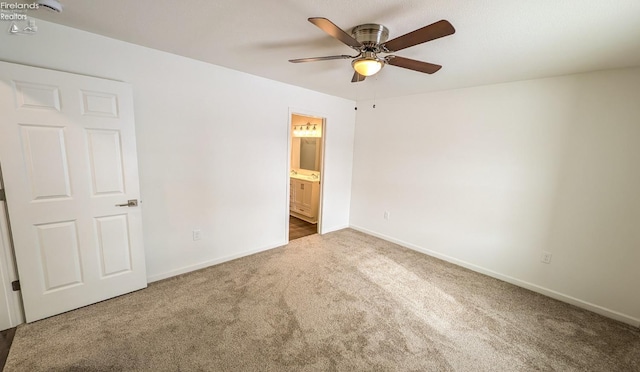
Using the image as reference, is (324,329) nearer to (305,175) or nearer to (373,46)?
(373,46)

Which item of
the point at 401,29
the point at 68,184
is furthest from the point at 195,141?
the point at 401,29

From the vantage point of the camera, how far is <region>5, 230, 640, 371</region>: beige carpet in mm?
1672

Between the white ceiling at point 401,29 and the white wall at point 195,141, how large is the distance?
0.65ft

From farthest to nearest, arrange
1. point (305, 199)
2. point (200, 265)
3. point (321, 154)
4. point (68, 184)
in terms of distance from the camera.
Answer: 1. point (305, 199)
2. point (321, 154)
3. point (200, 265)
4. point (68, 184)

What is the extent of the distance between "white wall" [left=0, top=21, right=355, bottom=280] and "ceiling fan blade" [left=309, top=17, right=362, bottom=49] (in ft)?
5.68

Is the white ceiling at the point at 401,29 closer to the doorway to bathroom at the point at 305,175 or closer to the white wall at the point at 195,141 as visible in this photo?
the white wall at the point at 195,141

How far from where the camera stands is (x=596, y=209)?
234cm

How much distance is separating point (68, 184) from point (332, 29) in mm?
2357

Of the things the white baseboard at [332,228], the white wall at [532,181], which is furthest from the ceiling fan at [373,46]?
the white baseboard at [332,228]

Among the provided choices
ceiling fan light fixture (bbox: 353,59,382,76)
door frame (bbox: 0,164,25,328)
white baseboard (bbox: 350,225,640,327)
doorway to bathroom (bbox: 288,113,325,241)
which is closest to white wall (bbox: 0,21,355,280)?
door frame (bbox: 0,164,25,328)

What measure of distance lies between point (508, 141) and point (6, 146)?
14.8 ft

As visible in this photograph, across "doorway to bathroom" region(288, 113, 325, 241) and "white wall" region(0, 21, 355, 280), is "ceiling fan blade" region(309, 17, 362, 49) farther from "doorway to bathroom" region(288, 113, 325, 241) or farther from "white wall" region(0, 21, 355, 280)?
"doorway to bathroom" region(288, 113, 325, 241)

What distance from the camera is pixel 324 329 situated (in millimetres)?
1979

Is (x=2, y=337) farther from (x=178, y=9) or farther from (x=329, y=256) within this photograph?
(x=329, y=256)
